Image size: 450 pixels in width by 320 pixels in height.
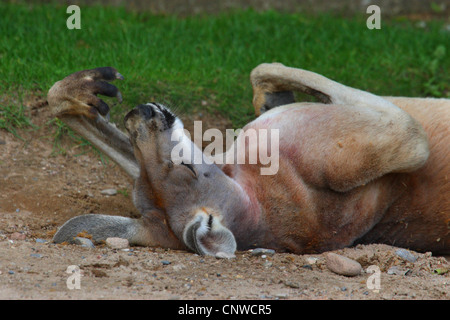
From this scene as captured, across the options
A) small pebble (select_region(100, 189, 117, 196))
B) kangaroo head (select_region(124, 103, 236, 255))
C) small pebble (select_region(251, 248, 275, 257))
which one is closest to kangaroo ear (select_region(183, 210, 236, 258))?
kangaroo head (select_region(124, 103, 236, 255))

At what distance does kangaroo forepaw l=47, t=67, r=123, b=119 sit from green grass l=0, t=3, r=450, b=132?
3.88ft

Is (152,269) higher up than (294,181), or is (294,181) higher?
(294,181)

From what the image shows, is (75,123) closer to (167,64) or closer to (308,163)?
(308,163)

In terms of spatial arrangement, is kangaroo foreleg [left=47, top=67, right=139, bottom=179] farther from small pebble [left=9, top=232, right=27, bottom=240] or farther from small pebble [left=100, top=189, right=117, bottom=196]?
small pebble [left=9, top=232, right=27, bottom=240]

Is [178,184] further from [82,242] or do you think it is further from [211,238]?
[82,242]

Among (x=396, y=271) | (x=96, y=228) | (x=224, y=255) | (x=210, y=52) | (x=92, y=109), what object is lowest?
(x=396, y=271)

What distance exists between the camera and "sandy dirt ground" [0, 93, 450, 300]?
3285 millimetres

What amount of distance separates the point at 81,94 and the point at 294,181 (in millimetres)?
1476

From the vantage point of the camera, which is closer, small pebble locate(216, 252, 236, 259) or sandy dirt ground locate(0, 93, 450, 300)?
sandy dirt ground locate(0, 93, 450, 300)

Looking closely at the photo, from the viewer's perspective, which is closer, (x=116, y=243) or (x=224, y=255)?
(x=224, y=255)

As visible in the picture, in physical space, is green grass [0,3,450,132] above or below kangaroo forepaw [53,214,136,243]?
above

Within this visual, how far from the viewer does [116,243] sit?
396 centimetres

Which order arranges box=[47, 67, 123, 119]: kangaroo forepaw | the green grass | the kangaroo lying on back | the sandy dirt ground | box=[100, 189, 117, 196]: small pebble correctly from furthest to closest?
1. the green grass
2. box=[100, 189, 117, 196]: small pebble
3. box=[47, 67, 123, 119]: kangaroo forepaw
4. the kangaroo lying on back
5. the sandy dirt ground

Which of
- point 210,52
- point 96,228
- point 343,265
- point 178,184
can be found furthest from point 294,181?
point 210,52
